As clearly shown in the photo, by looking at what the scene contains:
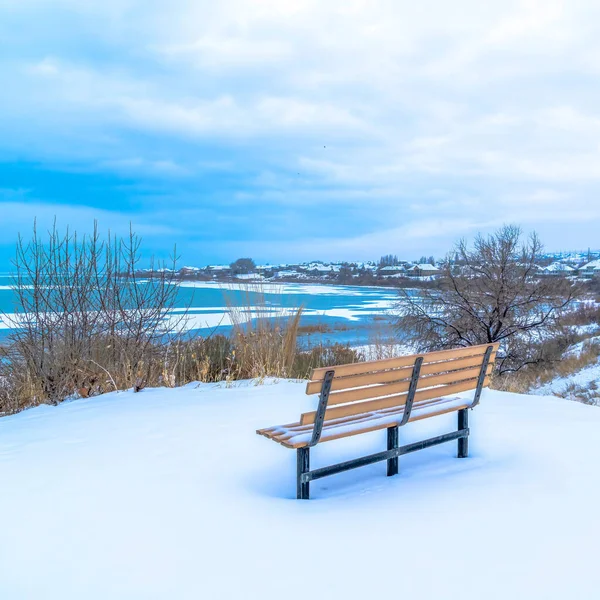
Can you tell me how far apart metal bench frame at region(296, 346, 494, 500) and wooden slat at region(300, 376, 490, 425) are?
6 cm

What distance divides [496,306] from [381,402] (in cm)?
1578

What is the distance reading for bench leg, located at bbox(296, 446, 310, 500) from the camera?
2900 mm

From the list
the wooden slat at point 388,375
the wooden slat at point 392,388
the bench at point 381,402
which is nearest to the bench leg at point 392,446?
the bench at point 381,402

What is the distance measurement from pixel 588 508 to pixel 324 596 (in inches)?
Answer: 63.2

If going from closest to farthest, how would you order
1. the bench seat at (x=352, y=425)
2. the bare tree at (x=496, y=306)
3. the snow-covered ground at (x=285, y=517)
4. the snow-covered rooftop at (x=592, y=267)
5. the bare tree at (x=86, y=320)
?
the snow-covered ground at (x=285, y=517)
the bench seat at (x=352, y=425)
the bare tree at (x=86, y=320)
the bare tree at (x=496, y=306)
the snow-covered rooftop at (x=592, y=267)

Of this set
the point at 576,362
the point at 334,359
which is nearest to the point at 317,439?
the point at 334,359

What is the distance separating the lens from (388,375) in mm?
3139

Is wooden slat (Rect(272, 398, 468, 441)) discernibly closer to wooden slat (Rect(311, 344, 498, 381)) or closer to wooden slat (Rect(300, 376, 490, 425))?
wooden slat (Rect(300, 376, 490, 425))

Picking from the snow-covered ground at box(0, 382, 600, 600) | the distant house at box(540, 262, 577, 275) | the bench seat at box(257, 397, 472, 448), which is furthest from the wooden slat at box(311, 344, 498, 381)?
the distant house at box(540, 262, 577, 275)

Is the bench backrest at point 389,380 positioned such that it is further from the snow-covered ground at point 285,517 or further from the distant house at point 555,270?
the distant house at point 555,270

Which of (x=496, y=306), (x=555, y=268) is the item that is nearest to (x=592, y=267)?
(x=555, y=268)

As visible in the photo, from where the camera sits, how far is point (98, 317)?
746 cm

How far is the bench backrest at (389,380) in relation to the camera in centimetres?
289

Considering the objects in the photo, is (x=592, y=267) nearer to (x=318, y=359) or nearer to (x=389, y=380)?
(x=318, y=359)
